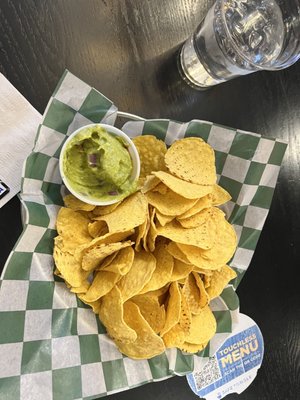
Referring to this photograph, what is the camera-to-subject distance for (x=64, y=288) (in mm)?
1078

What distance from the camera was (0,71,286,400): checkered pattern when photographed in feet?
3.17

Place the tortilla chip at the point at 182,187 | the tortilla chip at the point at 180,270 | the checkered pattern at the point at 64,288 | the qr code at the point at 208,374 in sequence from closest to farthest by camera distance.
→ 1. the checkered pattern at the point at 64,288
2. the tortilla chip at the point at 182,187
3. the tortilla chip at the point at 180,270
4. the qr code at the point at 208,374

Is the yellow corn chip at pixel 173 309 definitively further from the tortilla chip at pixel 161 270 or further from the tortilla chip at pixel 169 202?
the tortilla chip at pixel 169 202

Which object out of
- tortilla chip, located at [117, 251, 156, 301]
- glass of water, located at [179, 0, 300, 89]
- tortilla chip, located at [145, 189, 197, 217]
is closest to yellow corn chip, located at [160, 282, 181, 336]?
tortilla chip, located at [117, 251, 156, 301]

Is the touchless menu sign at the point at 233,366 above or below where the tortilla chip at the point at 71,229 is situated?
below

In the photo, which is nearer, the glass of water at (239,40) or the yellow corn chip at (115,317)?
the yellow corn chip at (115,317)

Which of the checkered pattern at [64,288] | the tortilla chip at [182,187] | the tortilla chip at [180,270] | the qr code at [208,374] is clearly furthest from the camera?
the qr code at [208,374]

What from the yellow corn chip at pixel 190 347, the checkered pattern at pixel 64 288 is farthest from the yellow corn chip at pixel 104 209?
the yellow corn chip at pixel 190 347

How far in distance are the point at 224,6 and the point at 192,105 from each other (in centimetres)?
31

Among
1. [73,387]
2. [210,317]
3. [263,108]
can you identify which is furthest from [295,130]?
[73,387]

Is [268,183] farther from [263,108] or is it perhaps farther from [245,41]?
[245,41]

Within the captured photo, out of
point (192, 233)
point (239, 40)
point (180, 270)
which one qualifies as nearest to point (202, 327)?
point (180, 270)

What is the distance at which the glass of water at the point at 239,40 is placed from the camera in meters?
1.22

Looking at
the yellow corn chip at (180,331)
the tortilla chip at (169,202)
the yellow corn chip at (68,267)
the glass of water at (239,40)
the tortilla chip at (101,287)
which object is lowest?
the yellow corn chip at (180,331)
